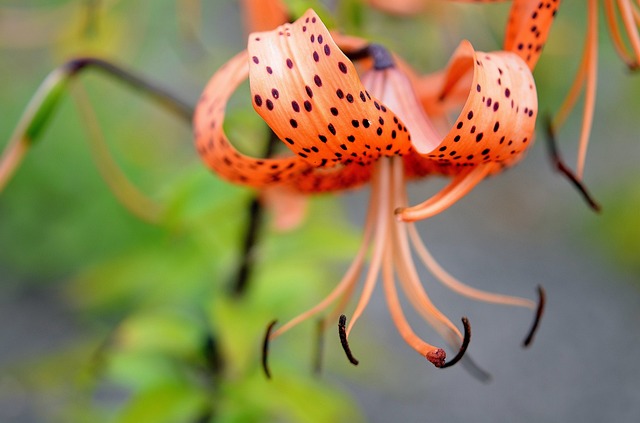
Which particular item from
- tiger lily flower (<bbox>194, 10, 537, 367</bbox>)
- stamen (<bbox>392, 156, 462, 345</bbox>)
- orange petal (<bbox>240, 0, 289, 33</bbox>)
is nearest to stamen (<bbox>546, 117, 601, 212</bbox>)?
tiger lily flower (<bbox>194, 10, 537, 367</bbox>)

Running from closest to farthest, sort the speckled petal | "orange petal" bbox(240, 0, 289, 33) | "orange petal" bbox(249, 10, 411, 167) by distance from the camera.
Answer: "orange petal" bbox(249, 10, 411, 167), the speckled petal, "orange petal" bbox(240, 0, 289, 33)

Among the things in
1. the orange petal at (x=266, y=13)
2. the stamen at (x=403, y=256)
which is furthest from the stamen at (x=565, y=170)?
the orange petal at (x=266, y=13)

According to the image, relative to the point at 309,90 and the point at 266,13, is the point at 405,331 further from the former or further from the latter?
the point at 266,13

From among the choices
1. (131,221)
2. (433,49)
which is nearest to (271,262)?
(433,49)

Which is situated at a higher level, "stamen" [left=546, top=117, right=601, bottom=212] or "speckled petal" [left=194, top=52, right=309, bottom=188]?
"speckled petal" [left=194, top=52, right=309, bottom=188]

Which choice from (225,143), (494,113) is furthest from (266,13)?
(494,113)

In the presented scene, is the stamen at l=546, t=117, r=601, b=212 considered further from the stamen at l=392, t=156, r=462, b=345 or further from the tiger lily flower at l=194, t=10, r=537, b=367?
the stamen at l=392, t=156, r=462, b=345

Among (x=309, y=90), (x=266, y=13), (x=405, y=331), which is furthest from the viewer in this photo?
(x=266, y=13)
